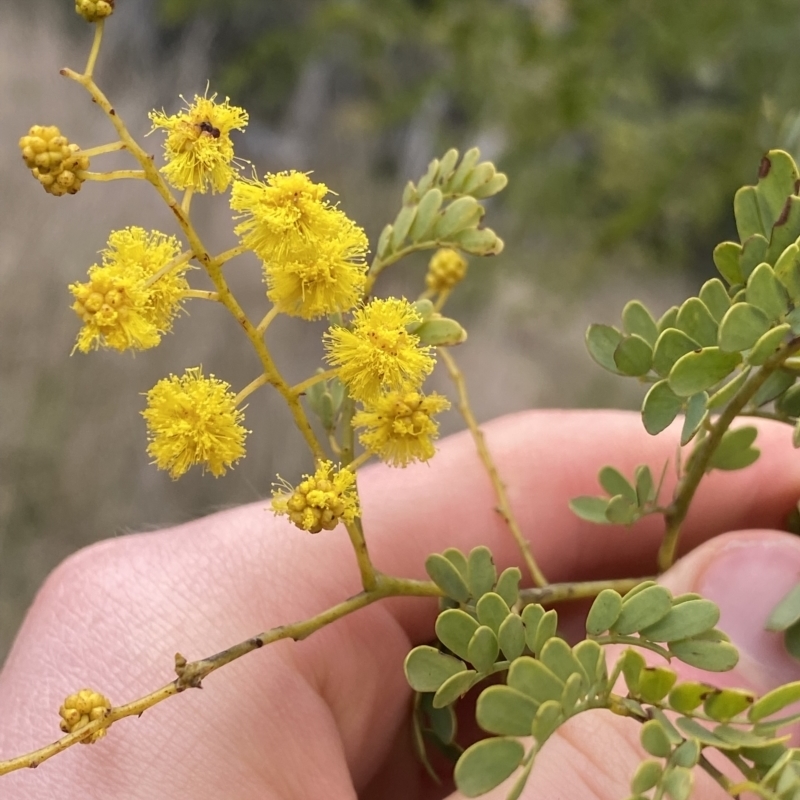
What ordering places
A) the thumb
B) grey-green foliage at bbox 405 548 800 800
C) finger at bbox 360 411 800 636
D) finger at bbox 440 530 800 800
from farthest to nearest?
finger at bbox 360 411 800 636
the thumb
finger at bbox 440 530 800 800
grey-green foliage at bbox 405 548 800 800

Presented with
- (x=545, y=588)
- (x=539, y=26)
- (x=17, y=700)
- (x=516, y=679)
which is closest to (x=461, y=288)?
(x=539, y=26)

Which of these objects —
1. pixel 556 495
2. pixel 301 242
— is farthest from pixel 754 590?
pixel 301 242

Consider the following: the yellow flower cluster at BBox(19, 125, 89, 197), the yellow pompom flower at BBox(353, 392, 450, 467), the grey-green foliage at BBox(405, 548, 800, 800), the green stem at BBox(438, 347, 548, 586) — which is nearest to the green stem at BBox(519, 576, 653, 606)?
the green stem at BBox(438, 347, 548, 586)

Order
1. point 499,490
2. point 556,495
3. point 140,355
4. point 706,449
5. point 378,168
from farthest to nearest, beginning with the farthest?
1. point 378,168
2. point 140,355
3. point 556,495
4. point 499,490
5. point 706,449

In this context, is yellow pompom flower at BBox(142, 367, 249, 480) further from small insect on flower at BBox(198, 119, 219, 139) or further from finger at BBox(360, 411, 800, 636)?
finger at BBox(360, 411, 800, 636)

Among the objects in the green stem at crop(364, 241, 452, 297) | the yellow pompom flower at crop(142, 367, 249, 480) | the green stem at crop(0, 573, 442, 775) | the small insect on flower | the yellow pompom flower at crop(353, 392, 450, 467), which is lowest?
the green stem at crop(0, 573, 442, 775)

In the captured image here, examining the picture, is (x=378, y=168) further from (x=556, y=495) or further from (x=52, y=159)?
(x=52, y=159)

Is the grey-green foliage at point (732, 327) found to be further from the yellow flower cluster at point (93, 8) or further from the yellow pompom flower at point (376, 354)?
the yellow flower cluster at point (93, 8)
